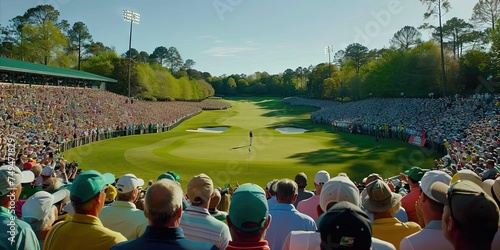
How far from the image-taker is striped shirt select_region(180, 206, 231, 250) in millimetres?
3725

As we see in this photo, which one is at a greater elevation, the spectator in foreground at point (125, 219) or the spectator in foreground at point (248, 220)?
the spectator in foreground at point (248, 220)

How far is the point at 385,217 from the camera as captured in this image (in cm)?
437

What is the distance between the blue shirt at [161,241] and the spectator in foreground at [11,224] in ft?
4.26

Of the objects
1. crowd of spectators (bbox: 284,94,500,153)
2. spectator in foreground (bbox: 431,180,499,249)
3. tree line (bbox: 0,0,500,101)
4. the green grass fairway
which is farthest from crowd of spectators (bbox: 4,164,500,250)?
tree line (bbox: 0,0,500,101)

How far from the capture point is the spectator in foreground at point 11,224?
339 centimetres

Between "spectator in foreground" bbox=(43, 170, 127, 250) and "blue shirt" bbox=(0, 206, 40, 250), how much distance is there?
0.49ft

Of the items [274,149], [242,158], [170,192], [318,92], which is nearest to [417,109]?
[274,149]

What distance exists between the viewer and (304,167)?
912 inches

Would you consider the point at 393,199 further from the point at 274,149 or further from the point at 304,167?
the point at 274,149

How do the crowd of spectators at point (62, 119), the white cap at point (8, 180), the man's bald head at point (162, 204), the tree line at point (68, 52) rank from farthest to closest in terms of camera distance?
1. the tree line at point (68, 52)
2. the crowd of spectators at point (62, 119)
3. the white cap at point (8, 180)
4. the man's bald head at point (162, 204)

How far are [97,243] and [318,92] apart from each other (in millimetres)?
114007

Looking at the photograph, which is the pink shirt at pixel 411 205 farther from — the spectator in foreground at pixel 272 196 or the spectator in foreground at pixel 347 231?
the spectator in foreground at pixel 347 231

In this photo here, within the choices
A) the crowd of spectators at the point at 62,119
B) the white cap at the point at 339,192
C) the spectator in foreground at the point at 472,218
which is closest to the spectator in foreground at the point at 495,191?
the spectator in foreground at the point at 472,218

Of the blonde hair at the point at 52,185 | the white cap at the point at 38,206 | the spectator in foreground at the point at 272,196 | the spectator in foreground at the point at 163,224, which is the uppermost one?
the spectator in foreground at the point at 163,224
